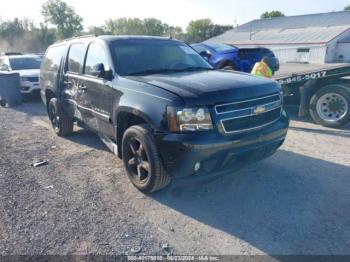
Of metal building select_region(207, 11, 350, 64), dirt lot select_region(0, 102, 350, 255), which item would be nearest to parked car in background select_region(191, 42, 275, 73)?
dirt lot select_region(0, 102, 350, 255)

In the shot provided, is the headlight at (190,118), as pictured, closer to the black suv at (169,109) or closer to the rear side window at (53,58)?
the black suv at (169,109)

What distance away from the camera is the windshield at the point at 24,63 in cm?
1220

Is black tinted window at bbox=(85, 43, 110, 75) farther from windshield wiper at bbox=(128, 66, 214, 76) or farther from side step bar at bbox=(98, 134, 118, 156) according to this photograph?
side step bar at bbox=(98, 134, 118, 156)

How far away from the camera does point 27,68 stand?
12211 mm

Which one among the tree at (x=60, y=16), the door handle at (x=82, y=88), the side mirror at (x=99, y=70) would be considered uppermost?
the tree at (x=60, y=16)

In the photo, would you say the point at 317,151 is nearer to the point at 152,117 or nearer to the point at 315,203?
the point at 315,203

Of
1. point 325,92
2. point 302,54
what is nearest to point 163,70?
point 325,92

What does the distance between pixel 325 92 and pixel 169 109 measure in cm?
468

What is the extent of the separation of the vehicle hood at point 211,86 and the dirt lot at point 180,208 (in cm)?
128

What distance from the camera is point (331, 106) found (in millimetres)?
6688

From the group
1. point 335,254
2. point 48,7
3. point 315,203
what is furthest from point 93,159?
point 48,7

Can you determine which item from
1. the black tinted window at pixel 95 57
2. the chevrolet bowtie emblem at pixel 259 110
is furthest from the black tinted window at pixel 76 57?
the chevrolet bowtie emblem at pixel 259 110

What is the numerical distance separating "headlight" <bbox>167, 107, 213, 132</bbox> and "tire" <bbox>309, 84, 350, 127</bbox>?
4.40 m

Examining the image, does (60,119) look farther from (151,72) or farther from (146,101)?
(146,101)
